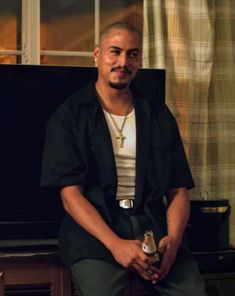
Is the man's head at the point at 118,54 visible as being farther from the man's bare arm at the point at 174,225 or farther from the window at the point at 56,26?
the window at the point at 56,26

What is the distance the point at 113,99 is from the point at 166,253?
0.58 m

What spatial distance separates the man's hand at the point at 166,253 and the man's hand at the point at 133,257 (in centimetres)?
3

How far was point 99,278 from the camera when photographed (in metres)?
2.02

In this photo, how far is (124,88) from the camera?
Answer: 228cm

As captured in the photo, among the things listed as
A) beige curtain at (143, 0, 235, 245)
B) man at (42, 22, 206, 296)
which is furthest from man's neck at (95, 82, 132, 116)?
beige curtain at (143, 0, 235, 245)

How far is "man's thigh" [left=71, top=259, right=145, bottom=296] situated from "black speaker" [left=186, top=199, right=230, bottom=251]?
534mm

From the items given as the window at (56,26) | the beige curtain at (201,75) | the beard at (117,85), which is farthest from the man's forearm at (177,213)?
the window at (56,26)

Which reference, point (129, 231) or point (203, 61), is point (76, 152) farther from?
point (203, 61)

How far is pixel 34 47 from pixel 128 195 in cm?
116

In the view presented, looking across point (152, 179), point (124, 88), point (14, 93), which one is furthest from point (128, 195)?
Result: point (14, 93)

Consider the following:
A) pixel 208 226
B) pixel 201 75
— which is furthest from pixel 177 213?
pixel 201 75

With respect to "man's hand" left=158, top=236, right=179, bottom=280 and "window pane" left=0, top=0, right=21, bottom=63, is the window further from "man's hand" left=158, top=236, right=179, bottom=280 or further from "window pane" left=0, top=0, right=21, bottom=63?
"man's hand" left=158, top=236, right=179, bottom=280

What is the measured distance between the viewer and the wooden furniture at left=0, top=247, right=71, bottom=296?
7.63 ft

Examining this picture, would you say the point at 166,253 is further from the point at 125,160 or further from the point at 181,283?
the point at 125,160
